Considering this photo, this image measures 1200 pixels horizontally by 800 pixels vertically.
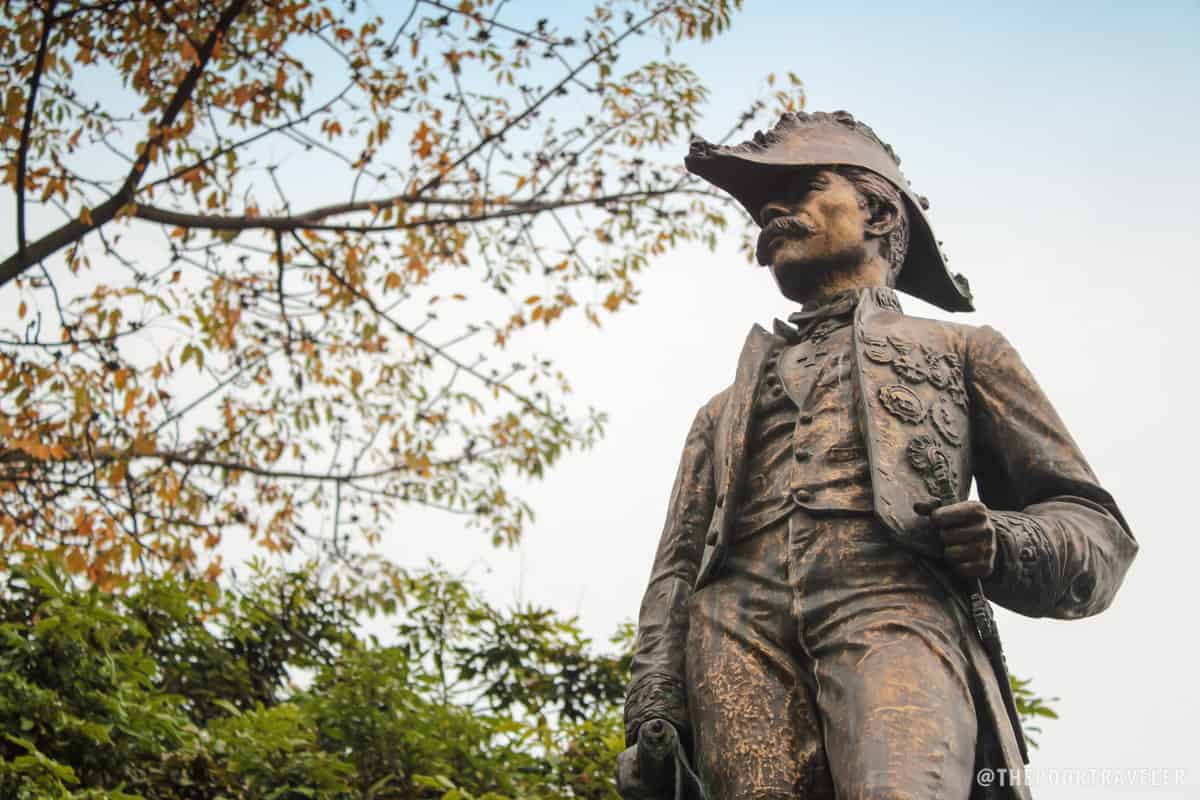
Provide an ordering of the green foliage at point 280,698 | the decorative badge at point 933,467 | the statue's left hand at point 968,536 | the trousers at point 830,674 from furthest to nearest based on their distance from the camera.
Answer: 1. the green foliage at point 280,698
2. the decorative badge at point 933,467
3. the statue's left hand at point 968,536
4. the trousers at point 830,674

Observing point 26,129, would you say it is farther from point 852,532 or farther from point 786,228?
point 852,532

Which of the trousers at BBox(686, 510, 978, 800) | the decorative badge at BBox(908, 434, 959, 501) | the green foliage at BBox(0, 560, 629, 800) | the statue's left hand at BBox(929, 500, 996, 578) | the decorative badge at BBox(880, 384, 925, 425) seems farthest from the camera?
the green foliage at BBox(0, 560, 629, 800)

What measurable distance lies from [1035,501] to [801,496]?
63 centimetres

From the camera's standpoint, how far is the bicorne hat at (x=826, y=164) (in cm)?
489

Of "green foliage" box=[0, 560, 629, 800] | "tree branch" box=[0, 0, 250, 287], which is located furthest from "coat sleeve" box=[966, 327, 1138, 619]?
"tree branch" box=[0, 0, 250, 287]

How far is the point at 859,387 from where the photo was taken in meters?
4.35

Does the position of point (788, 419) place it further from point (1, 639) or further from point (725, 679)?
point (1, 639)

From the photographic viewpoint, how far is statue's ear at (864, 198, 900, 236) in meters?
4.87

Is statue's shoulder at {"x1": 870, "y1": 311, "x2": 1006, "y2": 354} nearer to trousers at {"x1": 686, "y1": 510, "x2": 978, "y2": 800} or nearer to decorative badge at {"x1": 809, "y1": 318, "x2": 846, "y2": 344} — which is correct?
decorative badge at {"x1": 809, "y1": 318, "x2": 846, "y2": 344}

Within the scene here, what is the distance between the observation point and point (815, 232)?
482cm

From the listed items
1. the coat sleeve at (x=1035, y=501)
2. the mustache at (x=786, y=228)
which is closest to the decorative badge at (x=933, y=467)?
the coat sleeve at (x=1035, y=501)

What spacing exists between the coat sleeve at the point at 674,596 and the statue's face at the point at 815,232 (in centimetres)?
49

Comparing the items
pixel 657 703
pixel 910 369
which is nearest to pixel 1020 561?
pixel 910 369

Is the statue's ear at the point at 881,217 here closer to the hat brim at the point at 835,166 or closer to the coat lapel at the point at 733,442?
the hat brim at the point at 835,166
